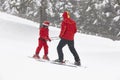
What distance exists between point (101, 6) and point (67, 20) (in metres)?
29.6

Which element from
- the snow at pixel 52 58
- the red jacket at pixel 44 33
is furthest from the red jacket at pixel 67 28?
the red jacket at pixel 44 33

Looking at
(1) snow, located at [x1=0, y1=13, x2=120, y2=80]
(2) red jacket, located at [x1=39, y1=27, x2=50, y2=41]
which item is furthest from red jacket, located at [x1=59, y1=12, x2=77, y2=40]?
(2) red jacket, located at [x1=39, y1=27, x2=50, y2=41]

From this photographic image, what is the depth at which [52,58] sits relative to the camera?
1708 centimetres

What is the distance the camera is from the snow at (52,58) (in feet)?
38.6

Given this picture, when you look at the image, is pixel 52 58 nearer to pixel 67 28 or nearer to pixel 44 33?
pixel 44 33

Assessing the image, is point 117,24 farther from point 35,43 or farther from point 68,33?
point 68,33

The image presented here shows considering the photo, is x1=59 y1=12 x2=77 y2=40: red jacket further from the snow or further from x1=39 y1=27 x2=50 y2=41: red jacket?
x1=39 y1=27 x2=50 y2=41: red jacket

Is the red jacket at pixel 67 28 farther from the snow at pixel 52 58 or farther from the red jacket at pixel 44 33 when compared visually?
the red jacket at pixel 44 33

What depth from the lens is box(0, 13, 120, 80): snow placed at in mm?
11770

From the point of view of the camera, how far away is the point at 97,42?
24.7 metres

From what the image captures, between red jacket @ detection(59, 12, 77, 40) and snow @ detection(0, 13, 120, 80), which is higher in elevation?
red jacket @ detection(59, 12, 77, 40)

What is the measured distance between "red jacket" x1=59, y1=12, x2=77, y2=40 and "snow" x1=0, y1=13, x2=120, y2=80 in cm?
110

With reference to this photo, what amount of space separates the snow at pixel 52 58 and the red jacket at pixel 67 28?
3.60 feet

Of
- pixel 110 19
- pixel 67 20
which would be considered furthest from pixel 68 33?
pixel 110 19
